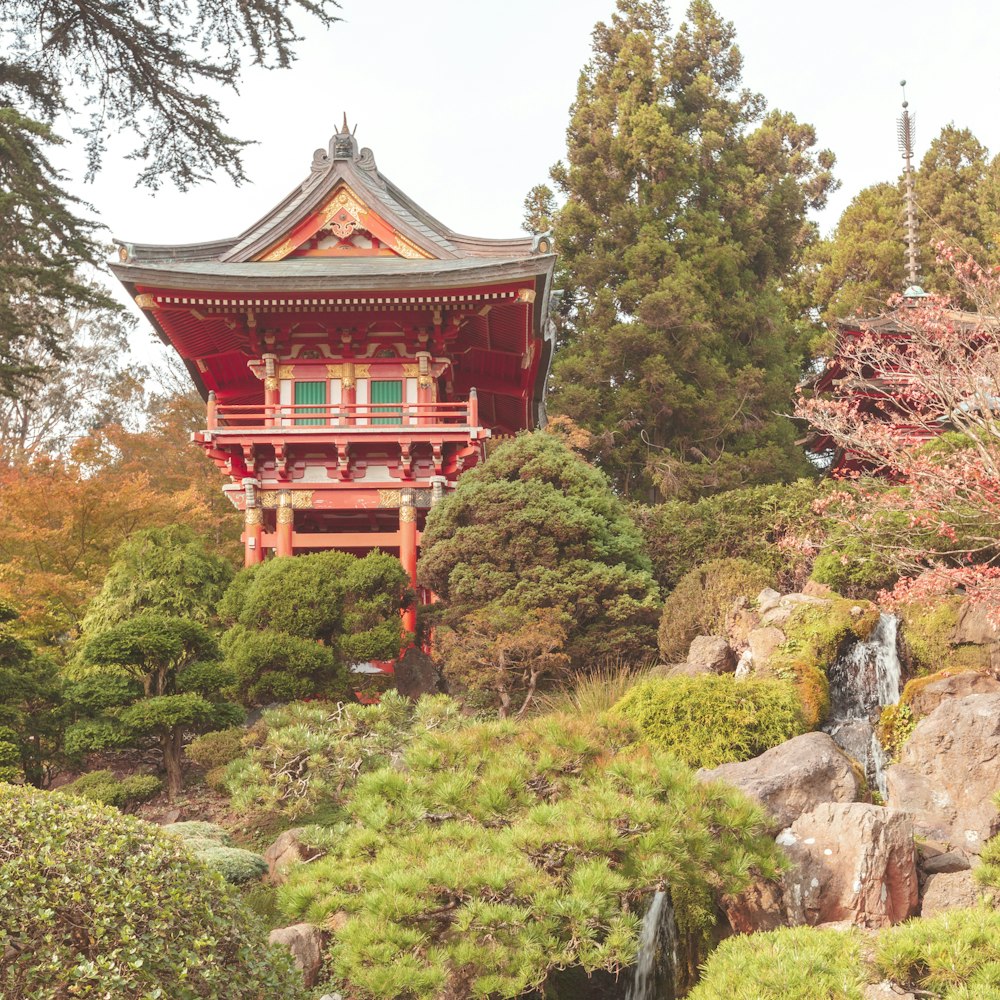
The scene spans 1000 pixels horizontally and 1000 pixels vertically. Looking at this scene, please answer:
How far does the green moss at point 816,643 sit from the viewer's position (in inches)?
428

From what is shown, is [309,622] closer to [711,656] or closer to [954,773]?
[711,656]

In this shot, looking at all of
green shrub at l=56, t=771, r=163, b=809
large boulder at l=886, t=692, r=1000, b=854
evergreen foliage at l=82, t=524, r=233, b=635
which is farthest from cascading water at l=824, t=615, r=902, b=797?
evergreen foliage at l=82, t=524, r=233, b=635

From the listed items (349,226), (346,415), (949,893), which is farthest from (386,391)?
(949,893)

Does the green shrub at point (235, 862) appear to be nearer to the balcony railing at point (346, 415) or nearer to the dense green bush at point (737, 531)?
the dense green bush at point (737, 531)

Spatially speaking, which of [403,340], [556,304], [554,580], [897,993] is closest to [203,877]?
[897,993]

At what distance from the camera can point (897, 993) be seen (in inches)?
220

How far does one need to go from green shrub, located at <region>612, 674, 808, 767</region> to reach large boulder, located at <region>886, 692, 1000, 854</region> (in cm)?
114

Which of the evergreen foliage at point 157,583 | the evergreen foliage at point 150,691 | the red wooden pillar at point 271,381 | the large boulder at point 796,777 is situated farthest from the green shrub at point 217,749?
the red wooden pillar at point 271,381

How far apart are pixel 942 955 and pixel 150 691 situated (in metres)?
8.45

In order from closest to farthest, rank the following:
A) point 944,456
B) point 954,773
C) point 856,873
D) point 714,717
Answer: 1. point 856,873
2. point 954,773
3. point 714,717
4. point 944,456

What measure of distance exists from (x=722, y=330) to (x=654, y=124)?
196 inches

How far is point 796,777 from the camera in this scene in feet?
27.9

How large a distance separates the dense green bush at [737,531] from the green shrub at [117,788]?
291 inches

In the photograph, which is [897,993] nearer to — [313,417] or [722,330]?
[313,417]
